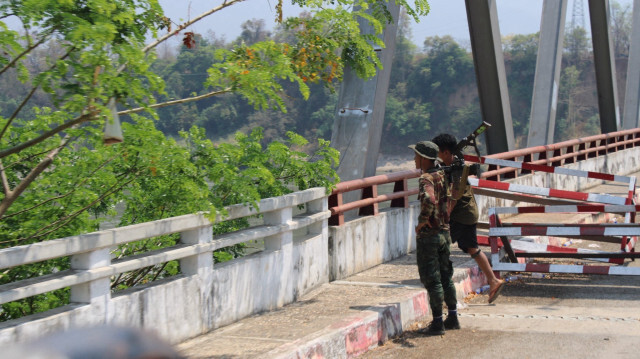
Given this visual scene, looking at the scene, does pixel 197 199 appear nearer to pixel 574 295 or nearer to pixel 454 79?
pixel 574 295

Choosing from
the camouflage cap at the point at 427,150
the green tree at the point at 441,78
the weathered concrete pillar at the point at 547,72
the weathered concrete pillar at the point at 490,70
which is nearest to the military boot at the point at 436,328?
the camouflage cap at the point at 427,150

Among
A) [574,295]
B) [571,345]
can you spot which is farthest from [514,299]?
[571,345]

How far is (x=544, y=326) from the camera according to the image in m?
6.80

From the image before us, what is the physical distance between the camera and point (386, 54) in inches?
372

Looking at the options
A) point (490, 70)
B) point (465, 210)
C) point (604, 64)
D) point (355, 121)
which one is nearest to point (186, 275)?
point (465, 210)

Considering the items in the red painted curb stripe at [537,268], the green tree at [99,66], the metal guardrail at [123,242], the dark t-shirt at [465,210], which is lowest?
the red painted curb stripe at [537,268]

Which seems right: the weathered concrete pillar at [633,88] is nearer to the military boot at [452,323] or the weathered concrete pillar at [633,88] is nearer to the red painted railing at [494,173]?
the red painted railing at [494,173]

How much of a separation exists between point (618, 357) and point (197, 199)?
10.7ft

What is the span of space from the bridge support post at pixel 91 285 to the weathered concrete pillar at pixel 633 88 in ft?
91.4

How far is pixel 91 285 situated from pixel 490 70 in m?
11.4

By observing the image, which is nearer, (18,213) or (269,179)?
(18,213)

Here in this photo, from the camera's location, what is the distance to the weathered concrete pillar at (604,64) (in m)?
24.8

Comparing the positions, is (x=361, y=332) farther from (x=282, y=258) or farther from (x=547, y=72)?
(x=547, y=72)

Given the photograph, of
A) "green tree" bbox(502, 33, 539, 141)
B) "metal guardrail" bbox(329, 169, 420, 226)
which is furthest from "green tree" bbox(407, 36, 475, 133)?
"metal guardrail" bbox(329, 169, 420, 226)
